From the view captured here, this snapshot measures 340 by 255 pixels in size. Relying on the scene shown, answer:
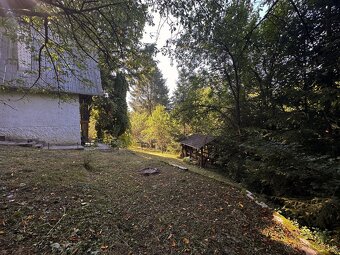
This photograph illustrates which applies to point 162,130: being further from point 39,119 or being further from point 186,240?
point 186,240

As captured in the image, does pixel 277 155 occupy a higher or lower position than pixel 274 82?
lower

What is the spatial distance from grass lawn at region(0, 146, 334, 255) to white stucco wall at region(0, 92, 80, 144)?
205 inches

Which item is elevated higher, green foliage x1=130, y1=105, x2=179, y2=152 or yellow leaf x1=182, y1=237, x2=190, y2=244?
green foliage x1=130, y1=105, x2=179, y2=152

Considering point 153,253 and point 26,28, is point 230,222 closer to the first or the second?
point 153,253

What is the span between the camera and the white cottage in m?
8.80

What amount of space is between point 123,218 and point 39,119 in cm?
842

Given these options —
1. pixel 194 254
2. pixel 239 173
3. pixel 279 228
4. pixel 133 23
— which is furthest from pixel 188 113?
pixel 194 254

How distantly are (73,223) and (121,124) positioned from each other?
11150 mm

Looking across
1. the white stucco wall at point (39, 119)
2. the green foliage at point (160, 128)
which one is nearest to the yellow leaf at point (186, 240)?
the white stucco wall at point (39, 119)

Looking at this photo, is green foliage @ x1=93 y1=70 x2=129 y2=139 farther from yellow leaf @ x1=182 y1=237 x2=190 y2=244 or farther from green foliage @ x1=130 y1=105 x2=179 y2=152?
yellow leaf @ x1=182 y1=237 x2=190 y2=244

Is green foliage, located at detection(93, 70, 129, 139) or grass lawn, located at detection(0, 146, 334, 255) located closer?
grass lawn, located at detection(0, 146, 334, 255)

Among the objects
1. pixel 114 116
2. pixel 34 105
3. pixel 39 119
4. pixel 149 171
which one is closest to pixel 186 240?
pixel 149 171

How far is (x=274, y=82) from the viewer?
26.7ft

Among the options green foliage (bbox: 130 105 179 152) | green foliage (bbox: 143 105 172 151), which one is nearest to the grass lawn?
green foliage (bbox: 130 105 179 152)
